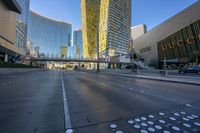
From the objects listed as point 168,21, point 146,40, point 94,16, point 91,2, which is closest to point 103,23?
point 94,16

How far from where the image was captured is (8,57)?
179 feet

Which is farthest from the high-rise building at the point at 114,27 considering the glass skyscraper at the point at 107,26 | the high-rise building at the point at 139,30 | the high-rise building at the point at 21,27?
the high-rise building at the point at 21,27

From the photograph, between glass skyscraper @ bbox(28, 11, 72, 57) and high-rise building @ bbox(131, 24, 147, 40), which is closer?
glass skyscraper @ bbox(28, 11, 72, 57)

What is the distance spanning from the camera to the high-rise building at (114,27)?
118 meters

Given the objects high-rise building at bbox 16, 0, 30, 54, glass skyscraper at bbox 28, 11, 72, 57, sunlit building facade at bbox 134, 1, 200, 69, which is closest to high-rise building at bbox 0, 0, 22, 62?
high-rise building at bbox 16, 0, 30, 54

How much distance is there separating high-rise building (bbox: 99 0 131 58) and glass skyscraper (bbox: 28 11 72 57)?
50.7m

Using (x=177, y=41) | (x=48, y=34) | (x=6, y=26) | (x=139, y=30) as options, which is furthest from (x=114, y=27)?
(x=6, y=26)

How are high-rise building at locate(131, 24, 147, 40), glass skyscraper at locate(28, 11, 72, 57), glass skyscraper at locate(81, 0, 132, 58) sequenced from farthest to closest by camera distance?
high-rise building at locate(131, 24, 147, 40) < glass skyscraper at locate(28, 11, 72, 57) < glass skyscraper at locate(81, 0, 132, 58)

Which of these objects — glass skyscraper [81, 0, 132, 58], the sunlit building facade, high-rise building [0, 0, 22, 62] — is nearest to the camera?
high-rise building [0, 0, 22, 62]

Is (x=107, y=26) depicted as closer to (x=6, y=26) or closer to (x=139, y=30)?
(x=139, y=30)

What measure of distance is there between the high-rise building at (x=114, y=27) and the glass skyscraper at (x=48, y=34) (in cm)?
5070

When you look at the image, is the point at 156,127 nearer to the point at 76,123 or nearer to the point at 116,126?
the point at 116,126

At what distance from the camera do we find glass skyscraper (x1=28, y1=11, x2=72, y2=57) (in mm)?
150250

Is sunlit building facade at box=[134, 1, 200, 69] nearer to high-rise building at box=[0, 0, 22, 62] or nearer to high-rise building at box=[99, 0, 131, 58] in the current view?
high-rise building at box=[99, 0, 131, 58]
